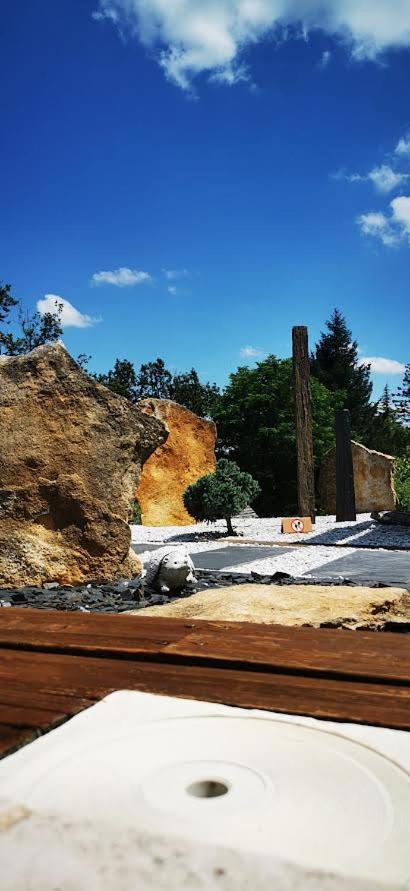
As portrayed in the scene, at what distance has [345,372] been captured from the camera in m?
28.6

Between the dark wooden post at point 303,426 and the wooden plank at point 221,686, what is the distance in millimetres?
10543

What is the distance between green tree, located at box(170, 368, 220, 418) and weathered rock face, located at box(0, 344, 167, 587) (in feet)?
73.9

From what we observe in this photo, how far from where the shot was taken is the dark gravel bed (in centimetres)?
432

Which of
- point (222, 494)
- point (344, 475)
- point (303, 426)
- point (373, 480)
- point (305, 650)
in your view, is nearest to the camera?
point (305, 650)

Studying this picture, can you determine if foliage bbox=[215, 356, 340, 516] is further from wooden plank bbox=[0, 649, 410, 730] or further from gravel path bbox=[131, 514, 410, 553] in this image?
wooden plank bbox=[0, 649, 410, 730]

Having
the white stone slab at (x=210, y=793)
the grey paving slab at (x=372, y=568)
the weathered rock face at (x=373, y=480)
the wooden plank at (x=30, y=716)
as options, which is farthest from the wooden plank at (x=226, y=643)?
the weathered rock face at (x=373, y=480)

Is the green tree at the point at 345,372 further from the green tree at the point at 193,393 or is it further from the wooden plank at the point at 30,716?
the wooden plank at the point at 30,716

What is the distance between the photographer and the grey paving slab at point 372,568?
565 cm

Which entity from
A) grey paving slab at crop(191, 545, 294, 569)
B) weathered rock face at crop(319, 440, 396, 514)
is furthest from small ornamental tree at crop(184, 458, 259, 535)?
weathered rock face at crop(319, 440, 396, 514)

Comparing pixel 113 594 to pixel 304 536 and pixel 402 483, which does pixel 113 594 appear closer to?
pixel 304 536

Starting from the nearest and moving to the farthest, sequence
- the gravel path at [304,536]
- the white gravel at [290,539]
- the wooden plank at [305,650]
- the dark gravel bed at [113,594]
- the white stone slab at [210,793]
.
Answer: the white stone slab at [210,793] < the wooden plank at [305,650] < the dark gravel bed at [113,594] < the white gravel at [290,539] < the gravel path at [304,536]

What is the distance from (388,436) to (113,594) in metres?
25.2

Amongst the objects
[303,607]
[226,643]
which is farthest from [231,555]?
[226,643]

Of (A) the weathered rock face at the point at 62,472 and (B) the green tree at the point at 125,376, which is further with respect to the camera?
(B) the green tree at the point at 125,376
